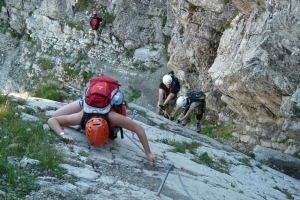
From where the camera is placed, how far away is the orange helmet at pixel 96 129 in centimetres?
621

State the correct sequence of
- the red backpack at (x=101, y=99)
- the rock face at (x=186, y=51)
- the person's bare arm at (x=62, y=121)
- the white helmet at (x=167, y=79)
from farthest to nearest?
the white helmet at (x=167, y=79), the rock face at (x=186, y=51), the person's bare arm at (x=62, y=121), the red backpack at (x=101, y=99)

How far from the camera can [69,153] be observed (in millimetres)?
6031

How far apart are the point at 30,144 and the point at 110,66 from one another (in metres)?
21.0

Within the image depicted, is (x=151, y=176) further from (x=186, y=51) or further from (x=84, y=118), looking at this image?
(x=186, y=51)

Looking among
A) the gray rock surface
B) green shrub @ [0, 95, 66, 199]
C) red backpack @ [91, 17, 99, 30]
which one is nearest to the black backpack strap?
the gray rock surface

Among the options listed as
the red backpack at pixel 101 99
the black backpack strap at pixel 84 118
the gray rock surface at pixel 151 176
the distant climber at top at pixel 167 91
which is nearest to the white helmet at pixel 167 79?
the distant climber at top at pixel 167 91

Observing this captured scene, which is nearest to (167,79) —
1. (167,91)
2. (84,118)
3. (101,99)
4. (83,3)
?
(167,91)

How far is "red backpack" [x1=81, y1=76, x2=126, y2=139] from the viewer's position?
20.9 feet

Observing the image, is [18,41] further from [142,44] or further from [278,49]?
[278,49]

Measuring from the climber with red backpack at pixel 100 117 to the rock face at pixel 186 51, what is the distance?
6.41 metres

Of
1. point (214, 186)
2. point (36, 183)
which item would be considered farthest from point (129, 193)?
point (214, 186)

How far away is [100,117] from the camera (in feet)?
20.8

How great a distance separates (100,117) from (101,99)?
27cm

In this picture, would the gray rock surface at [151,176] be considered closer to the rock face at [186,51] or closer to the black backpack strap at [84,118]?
the black backpack strap at [84,118]
